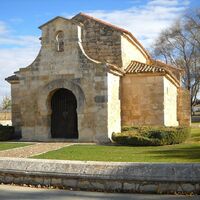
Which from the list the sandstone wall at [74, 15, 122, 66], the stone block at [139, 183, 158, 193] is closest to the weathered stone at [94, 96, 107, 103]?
the sandstone wall at [74, 15, 122, 66]

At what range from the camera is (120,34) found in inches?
771

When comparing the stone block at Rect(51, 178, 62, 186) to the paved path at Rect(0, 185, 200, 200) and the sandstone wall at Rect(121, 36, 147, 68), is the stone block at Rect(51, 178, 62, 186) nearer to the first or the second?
the paved path at Rect(0, 185, 200, 200)

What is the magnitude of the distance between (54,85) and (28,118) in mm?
2225

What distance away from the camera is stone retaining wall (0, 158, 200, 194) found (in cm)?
727

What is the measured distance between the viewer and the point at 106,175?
7.60 meters

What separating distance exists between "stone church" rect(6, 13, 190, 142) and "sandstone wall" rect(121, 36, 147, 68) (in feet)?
0.19

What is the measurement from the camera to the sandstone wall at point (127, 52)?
65.6 ft

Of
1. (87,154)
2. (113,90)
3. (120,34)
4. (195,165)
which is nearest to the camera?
→ (195,165)

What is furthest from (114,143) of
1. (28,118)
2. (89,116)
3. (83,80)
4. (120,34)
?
(120,34)

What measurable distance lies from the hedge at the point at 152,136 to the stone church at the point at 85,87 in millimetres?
1201

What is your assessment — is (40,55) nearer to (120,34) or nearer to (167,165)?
(120,34)

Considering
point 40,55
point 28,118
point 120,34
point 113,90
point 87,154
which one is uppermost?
point 120,34

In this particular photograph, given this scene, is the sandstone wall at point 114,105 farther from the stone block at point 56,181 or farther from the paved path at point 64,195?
the paved path at point 64,195

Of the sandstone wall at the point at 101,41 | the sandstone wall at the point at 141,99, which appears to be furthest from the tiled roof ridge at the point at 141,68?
the sandstone wall at the point at 101,41
